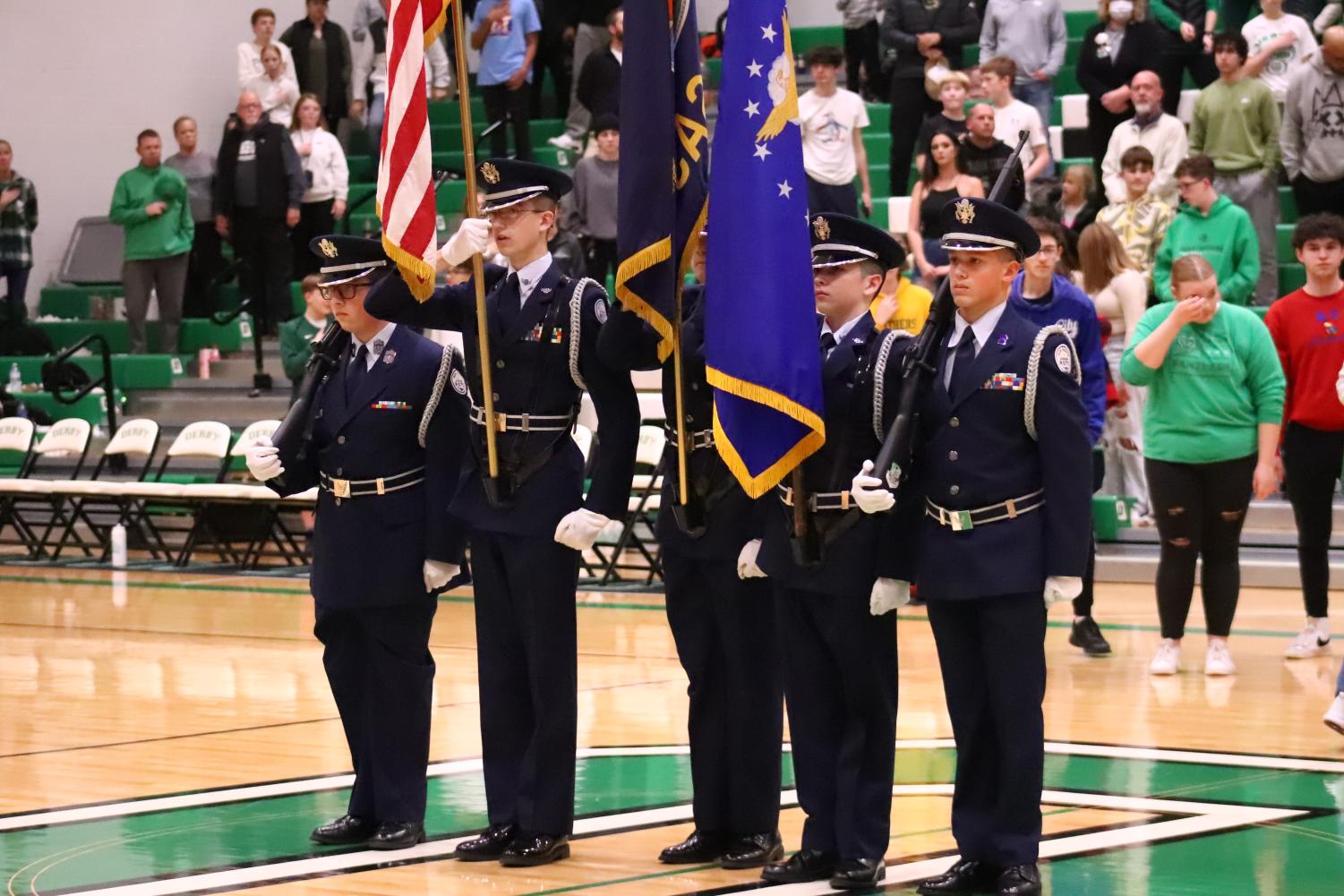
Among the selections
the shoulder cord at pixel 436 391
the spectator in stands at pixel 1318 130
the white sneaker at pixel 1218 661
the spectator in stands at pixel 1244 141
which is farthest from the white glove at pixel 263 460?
the spectator in stands at pixel 1244 141

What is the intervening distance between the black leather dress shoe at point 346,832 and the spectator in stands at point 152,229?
11738 millimetres

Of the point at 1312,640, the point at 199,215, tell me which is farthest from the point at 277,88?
the point at 1312,640

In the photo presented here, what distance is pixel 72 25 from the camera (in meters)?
19.3

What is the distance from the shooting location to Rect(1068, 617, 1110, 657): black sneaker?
945 cm

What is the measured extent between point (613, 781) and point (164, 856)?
1.58 meters

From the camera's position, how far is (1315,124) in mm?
12945

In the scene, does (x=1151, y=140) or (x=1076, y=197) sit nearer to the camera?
(x=1076, y=197)

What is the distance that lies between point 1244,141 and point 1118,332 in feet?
8.91

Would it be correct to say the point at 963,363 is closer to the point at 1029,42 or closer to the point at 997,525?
the point at 997,525

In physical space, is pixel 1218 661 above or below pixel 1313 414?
below

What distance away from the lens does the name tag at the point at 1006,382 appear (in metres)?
5.25

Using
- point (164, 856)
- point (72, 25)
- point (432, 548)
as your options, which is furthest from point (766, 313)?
point (72, 25)

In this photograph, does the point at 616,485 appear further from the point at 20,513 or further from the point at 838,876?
the point at 20,513

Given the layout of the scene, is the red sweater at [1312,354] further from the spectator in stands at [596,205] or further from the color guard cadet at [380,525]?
the spectator in stands at [596,205]
